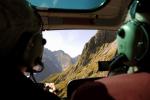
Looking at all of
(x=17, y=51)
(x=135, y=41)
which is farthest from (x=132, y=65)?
(x=17, y=51)

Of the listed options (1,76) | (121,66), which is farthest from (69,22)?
(1,76)

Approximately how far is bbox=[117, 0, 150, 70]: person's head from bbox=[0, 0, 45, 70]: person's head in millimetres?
523

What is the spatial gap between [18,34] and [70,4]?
6.40ft

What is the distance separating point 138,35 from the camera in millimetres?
2463

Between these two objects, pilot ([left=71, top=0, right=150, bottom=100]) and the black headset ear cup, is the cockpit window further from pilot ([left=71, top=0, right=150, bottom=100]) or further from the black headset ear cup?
the black headset ear cup

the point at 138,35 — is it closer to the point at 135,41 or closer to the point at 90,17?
the point at 135,41

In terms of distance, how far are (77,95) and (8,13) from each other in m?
0.56

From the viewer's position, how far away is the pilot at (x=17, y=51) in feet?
7.56

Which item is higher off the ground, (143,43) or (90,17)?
(143,43)

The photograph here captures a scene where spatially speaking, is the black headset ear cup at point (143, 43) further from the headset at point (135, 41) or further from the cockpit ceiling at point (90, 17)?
the cockpit ceiling at point (90, 17)

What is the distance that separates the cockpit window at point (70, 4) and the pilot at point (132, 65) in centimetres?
162

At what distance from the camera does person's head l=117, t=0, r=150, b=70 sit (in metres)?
2.41

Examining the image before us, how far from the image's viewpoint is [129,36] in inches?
99.6

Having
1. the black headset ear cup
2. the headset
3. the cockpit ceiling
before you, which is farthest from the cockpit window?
the black headset ear cup
